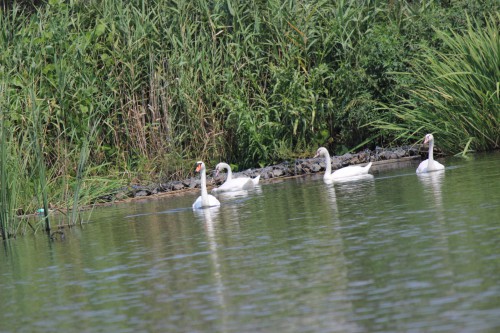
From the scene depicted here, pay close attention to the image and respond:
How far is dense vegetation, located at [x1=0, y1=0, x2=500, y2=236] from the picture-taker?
71.4 ft

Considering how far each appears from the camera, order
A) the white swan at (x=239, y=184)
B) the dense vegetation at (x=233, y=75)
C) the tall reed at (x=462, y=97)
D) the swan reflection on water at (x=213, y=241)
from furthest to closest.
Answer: the dense vegetation at (x=233, y=75) < the tall reed at (x=462, y=97) < the white swan at (x=239, y=184) < the swan reflection on water at (x=213, y=241)

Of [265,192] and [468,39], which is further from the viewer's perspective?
[468,39]

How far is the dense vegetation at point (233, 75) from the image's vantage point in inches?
856

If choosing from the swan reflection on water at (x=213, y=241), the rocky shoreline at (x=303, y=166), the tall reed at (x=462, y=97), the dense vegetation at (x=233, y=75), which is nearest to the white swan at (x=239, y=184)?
the rocky shoreline at (x=303, y=166)

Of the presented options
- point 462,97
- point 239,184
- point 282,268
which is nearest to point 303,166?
point 239,184

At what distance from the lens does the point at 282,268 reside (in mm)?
10094

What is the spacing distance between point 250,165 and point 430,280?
48.4 feet

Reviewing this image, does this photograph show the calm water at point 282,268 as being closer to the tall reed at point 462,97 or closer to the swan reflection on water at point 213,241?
the swan reflection on water at point 213,241

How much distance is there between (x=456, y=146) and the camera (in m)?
21.3

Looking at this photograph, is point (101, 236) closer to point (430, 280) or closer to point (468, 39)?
point (430, 280)

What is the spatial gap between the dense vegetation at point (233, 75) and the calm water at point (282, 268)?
18.0 ft

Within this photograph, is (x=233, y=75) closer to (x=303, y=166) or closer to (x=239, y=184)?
(x=303, y=166)

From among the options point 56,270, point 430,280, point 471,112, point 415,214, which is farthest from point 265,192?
point 430,280

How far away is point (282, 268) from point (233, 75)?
13038 millimetres
